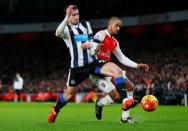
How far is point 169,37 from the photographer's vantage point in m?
39.9

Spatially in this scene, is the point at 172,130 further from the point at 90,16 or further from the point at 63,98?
the point at 90,16

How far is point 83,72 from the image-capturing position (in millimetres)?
11195

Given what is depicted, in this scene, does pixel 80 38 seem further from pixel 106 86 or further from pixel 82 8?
pixel 82 8

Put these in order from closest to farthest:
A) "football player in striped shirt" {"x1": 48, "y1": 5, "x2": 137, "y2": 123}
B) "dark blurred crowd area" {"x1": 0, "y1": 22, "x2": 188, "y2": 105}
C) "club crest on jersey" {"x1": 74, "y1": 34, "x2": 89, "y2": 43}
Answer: "football player in striped shirt" {"x1": 48, "y1": 5, "x2": 137, "y2": 123}
"club crest on jersey" {"x1": 74, "y1": 34, "x2": 89, "y2": 43}
"dark blurred crowd area" {"x1": 0, "y1": 22, "x2": 188, "y2": 105}

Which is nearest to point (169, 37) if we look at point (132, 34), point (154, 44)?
point (154, 44)

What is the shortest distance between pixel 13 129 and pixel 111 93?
2561 mm

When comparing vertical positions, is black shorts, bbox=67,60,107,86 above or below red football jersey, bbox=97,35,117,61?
below

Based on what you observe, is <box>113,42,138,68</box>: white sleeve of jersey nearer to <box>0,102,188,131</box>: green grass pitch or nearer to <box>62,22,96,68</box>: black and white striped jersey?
<box>62,22,96,68</box>: black and white striped jersey

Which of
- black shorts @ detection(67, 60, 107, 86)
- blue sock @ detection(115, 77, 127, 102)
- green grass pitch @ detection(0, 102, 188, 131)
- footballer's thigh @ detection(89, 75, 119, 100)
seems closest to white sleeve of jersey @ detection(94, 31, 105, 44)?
black shorts @ detection(67, 60, 107, 86)

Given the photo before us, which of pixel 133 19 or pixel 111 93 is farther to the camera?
pixel 133 19

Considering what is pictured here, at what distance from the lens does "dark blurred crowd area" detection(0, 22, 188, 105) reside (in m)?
29.0

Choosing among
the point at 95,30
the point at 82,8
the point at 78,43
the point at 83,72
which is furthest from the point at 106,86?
the point at 95,30

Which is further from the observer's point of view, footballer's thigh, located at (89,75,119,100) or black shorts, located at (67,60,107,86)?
footballer's thigh, located at (89,75,119,100)

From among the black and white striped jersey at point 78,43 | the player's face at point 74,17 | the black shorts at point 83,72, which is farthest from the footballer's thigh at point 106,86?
the player's face at point 74,17
